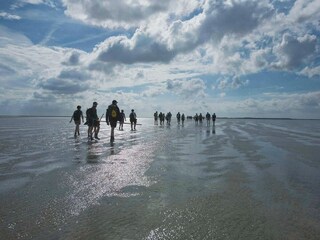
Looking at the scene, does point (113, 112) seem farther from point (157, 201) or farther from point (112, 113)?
point (157, 201)

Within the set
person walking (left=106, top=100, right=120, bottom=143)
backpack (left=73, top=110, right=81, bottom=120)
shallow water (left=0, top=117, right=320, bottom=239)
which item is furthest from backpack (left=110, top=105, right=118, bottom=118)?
shallow water (left=0, top=117, right=320, bottom=239)

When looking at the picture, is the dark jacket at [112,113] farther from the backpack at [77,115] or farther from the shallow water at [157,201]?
the shallow water at [157,201]

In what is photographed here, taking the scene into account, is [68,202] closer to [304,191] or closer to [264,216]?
[264,216]

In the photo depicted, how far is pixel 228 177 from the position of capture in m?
8.69

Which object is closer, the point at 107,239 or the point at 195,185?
the point at 107,239

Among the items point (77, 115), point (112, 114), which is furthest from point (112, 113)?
point (77, 115)

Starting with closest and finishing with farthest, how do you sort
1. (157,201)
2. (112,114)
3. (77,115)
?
(157,201) → (112,114) → (77,115)

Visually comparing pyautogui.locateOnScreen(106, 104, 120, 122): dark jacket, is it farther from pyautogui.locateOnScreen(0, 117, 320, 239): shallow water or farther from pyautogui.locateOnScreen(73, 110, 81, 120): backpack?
pyautogui.locateOnScreen(0, 117, 320, 239): shallow water

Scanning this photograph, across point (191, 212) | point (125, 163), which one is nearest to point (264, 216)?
point (191, 212)

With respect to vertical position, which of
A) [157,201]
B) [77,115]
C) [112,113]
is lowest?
[157,201]

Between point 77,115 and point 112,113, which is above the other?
point 112,113

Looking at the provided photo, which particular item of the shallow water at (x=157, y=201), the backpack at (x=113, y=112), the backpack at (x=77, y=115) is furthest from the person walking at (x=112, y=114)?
the shallow water at (x=157, y=201)

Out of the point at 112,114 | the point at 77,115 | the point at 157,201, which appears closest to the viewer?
the point at 157,201

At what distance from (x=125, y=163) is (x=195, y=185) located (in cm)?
383
